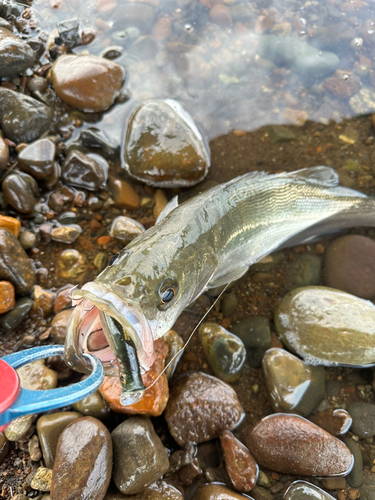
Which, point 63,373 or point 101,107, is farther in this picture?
point 101,107

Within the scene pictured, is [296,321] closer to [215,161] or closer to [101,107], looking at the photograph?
[215,161]

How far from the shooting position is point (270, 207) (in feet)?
11.9

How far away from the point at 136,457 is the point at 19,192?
2774mm

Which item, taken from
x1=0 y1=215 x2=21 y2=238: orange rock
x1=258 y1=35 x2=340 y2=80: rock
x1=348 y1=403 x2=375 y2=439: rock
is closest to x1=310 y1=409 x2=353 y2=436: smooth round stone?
x1=348 y1=403 x2=375 y2=439: rock

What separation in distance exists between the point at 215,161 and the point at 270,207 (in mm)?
1036

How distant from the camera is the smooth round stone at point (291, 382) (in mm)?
3348

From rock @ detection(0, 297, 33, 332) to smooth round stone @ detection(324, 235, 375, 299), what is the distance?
3312mm

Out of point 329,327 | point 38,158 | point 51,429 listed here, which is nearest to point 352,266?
point 329,327

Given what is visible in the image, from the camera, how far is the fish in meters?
2.15

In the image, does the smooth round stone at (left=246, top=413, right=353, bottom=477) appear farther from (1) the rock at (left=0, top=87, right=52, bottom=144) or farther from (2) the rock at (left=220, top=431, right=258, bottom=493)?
(1) the rock at (left=0, top=87, right=52, bottom=144)

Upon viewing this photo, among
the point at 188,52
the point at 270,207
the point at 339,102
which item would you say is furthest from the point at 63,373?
the point at 339,102

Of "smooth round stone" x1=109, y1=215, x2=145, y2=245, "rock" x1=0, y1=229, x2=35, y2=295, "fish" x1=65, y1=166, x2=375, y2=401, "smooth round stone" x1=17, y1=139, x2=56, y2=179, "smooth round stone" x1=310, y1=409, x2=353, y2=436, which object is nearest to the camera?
"fish" x1=65, y1=166, x2=375, y2=401

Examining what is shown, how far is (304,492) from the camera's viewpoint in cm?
300

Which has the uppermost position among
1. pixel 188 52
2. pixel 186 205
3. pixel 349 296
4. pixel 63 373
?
pixel 188 52
